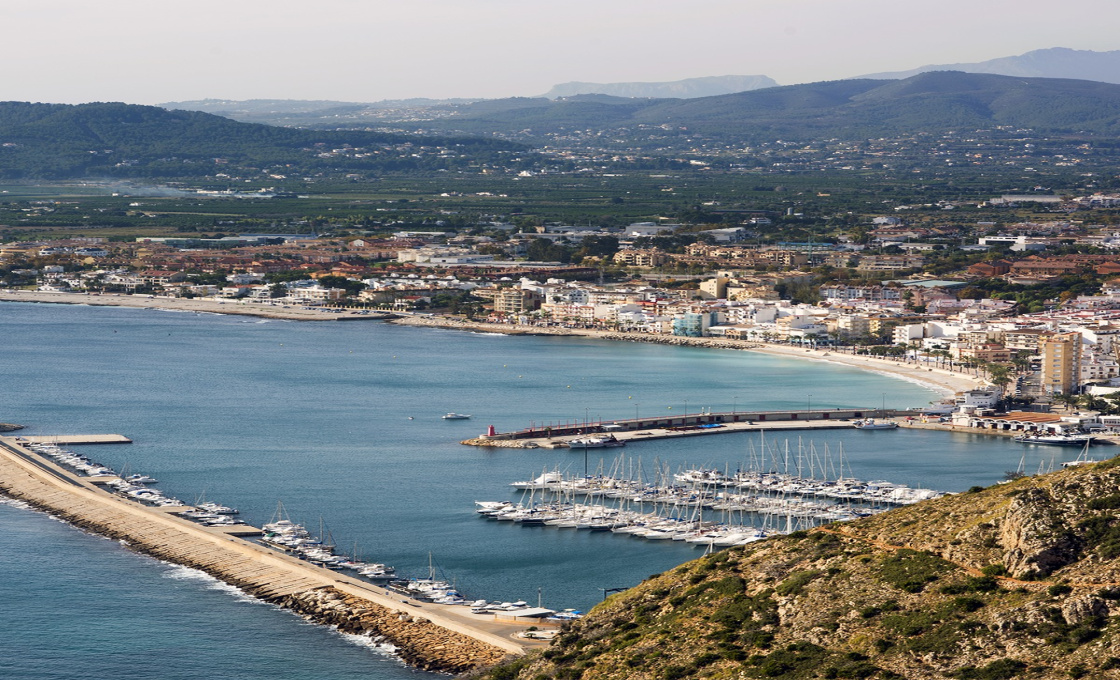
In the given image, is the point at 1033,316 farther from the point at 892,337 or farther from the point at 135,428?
the point at 135,428

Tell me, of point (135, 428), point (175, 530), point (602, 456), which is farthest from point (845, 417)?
point (175, 530)

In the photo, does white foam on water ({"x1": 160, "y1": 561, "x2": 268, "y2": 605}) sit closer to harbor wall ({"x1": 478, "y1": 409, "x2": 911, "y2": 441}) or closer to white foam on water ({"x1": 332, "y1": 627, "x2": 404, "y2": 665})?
white foam on water ({"x1": 332, "y1": 627, "x2": 404, "y2": 665})

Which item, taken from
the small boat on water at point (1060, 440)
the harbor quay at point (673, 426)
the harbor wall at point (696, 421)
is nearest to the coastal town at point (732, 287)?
the small boat on water at point (1060, 440)

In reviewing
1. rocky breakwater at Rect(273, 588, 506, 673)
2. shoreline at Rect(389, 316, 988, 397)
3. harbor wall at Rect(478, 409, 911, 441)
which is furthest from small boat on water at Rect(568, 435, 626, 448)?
rocky breakwater at Rect(273, 588, 506, 673)

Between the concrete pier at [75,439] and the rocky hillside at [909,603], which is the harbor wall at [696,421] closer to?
the concrete pier at [75,439]

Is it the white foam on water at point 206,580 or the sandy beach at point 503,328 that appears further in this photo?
the sandy beach at point 503,328

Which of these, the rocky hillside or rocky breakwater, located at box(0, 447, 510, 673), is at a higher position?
the rocky hillside
